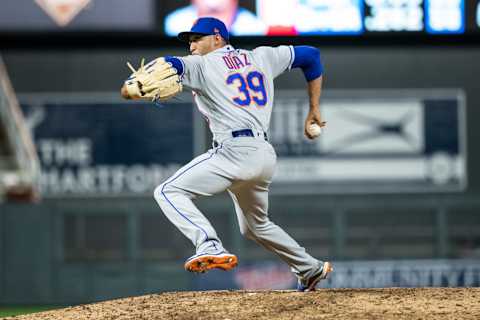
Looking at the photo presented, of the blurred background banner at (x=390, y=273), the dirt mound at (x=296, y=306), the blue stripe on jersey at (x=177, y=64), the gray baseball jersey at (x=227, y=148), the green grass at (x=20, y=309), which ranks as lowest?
Result: the green grass at (x=20, y=309)

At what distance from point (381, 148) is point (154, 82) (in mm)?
7149

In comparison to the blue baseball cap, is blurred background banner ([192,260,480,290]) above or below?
below

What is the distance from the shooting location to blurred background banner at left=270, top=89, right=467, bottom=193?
1134 cm

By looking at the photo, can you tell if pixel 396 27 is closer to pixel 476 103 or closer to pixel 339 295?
pixel 476 103

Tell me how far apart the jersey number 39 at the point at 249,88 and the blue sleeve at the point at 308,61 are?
32cm

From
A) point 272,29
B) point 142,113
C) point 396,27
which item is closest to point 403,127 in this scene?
point 396,27

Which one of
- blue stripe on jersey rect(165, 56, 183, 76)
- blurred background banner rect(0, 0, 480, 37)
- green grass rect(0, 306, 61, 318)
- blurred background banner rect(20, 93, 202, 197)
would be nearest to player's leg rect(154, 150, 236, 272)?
blue stripe on jersey rect(165, 56, 183, 76)

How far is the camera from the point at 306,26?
10453 millimetres

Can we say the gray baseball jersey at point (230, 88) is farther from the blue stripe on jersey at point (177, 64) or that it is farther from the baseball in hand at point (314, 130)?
the baseball in hand at point (314, 130)

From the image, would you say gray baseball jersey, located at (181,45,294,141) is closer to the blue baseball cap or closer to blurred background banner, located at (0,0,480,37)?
the blue baseball cap

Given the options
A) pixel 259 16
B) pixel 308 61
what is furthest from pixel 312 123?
pixel 259 16

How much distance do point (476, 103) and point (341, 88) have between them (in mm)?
1514

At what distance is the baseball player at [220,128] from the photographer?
4535 mm

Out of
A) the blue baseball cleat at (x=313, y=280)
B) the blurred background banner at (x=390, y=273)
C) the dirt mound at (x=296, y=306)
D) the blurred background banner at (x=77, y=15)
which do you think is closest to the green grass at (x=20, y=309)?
the blurred background banner at (x=390, y=273)
